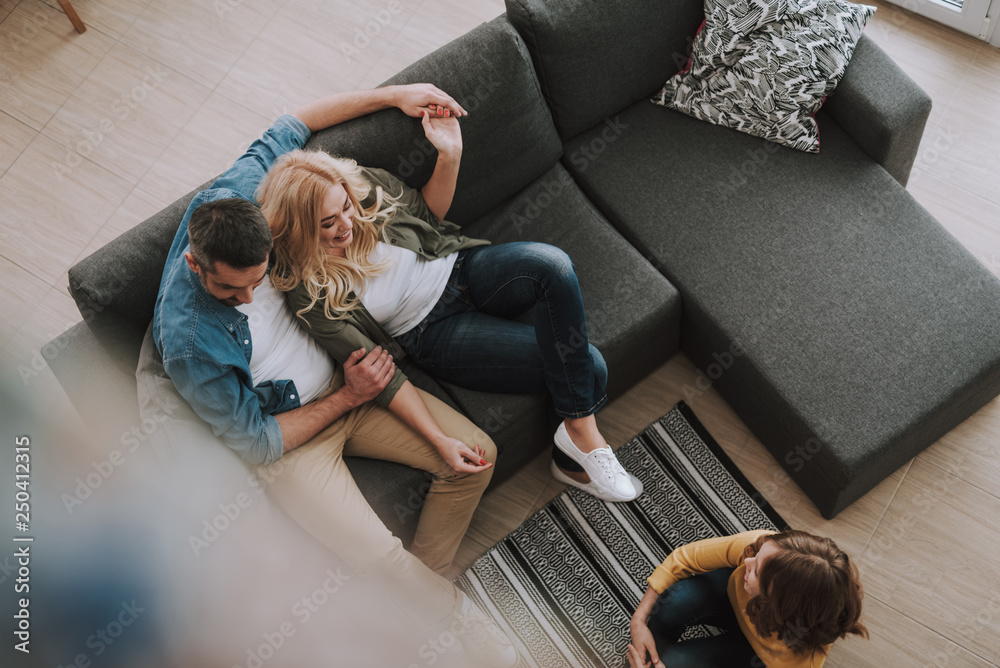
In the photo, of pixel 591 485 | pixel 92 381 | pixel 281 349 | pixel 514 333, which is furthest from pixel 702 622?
pixel 92 381

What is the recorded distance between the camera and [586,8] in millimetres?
2246

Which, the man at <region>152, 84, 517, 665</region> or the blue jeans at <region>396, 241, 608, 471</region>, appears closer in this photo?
the man at <region>152, 84, 517, 665</region>

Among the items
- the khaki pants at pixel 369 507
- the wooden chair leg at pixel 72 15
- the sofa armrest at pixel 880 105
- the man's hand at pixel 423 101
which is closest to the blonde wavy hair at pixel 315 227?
the man's hand at pixel 423 101

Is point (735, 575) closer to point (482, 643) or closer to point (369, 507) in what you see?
point (482, 643)

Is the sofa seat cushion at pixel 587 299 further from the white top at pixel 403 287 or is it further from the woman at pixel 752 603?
the woman at pixel 752 603

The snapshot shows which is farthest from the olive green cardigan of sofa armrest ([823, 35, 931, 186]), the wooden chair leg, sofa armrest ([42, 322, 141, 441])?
the wooden chair leg

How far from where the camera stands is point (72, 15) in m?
3.02

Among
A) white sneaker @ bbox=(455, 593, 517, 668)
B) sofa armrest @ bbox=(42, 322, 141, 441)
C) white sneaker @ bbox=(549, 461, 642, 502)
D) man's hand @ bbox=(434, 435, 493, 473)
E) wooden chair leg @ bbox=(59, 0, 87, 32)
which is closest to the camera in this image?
sofa armrest @ bbox=(42, 322, 141, 441)

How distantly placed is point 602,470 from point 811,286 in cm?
76

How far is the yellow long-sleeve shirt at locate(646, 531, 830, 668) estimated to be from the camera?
6.12ft

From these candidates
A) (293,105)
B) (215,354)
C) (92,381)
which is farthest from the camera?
(293,105)

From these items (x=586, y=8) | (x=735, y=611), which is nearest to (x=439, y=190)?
(x=586, y=8)

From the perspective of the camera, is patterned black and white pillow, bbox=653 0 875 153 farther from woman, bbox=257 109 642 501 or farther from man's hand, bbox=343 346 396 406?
man's hand, bbox=343 346 396 406

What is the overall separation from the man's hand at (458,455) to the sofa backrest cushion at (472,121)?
68cm
